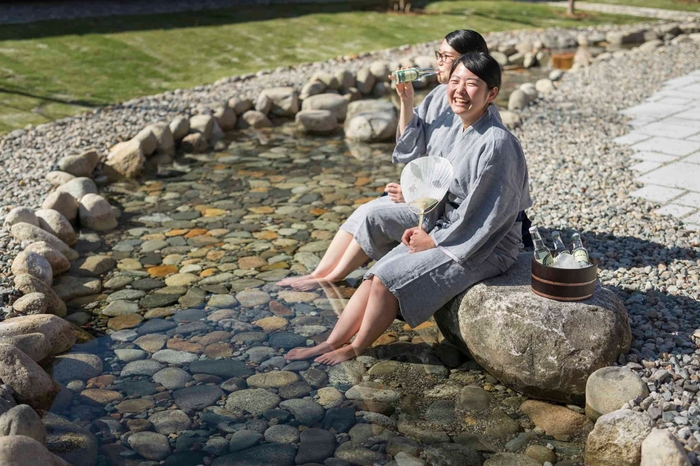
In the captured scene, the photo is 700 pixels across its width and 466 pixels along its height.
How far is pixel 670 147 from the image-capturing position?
6.43 metres

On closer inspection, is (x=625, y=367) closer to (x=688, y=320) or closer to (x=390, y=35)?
(x=688, y=320)

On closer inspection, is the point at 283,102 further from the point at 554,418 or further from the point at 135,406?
the point at 554,418

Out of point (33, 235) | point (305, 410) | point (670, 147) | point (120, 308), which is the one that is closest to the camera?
point (305, 410)

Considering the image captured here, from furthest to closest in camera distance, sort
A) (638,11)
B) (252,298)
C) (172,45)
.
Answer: (638,11) → (172,45) → (252,298)

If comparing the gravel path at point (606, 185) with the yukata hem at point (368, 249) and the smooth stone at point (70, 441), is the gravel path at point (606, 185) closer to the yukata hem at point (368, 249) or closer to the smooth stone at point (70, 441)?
the yukata hem at point (368, 249)

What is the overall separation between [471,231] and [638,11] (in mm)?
14410

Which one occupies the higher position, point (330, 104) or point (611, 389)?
point (330, 104)

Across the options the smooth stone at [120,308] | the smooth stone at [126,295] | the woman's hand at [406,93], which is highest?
the woman's hand at [406,93]

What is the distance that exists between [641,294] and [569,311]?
34.5 inches

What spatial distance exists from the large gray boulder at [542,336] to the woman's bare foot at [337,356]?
0.58m

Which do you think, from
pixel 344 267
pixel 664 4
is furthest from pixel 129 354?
pixel 664 4

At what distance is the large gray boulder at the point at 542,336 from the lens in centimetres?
329

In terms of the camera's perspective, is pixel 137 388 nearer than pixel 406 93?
Yes

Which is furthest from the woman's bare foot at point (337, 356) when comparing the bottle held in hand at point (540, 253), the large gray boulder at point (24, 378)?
the large gray boulder at point (24, 378)
